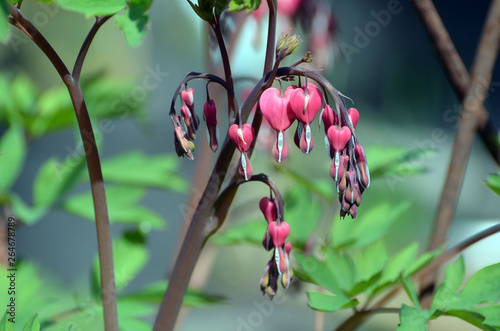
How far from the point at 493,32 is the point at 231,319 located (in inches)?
60.5

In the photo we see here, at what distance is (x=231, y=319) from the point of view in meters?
1.94

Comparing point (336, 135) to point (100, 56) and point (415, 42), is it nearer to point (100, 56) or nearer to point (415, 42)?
point (415, 42)

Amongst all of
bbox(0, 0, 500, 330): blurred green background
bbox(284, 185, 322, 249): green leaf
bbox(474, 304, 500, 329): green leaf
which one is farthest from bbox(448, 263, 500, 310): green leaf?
bbox(0, 0, 500, 330): blurred green background

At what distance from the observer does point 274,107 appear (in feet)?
1.31

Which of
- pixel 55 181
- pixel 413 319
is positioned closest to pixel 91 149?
pixel 413 319

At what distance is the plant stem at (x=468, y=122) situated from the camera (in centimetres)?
67

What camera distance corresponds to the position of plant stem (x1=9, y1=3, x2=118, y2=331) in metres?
0.42

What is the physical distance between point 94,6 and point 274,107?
0.62 ft

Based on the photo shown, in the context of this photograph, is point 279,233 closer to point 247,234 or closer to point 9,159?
point 247,234

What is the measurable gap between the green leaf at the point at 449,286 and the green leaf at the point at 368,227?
21 centimetres

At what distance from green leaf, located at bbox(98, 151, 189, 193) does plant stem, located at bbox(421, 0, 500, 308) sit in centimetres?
52

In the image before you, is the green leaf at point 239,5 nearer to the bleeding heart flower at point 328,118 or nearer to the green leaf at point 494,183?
the bleeding heart flower at point 328,118

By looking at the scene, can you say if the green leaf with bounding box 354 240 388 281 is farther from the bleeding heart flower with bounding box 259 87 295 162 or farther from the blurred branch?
the bleeding heart flower with bounding box 259 87 295 162

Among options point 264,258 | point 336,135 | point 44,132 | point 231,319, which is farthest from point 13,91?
point 264,258
